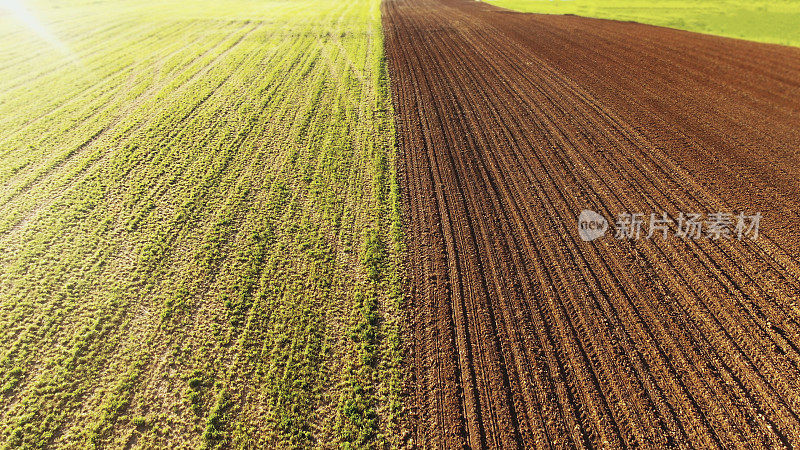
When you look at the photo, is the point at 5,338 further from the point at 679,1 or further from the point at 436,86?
the point at 679,1

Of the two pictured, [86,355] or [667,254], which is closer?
[86,355]

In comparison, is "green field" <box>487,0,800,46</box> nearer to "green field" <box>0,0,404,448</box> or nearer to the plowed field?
the plowed field

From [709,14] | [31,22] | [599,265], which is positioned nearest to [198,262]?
[599,265]

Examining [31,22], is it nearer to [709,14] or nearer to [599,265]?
[599,265]

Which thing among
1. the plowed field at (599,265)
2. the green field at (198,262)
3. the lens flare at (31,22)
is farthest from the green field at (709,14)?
the lens flare at (31,22)

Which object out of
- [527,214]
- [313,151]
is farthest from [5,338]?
[527,214]

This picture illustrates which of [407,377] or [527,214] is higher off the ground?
[527,214]

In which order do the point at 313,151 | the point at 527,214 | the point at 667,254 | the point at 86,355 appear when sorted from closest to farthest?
1. the point at 86,355
2. the point at 667,254
3. the point at 527,214
4. the point at 313,151
